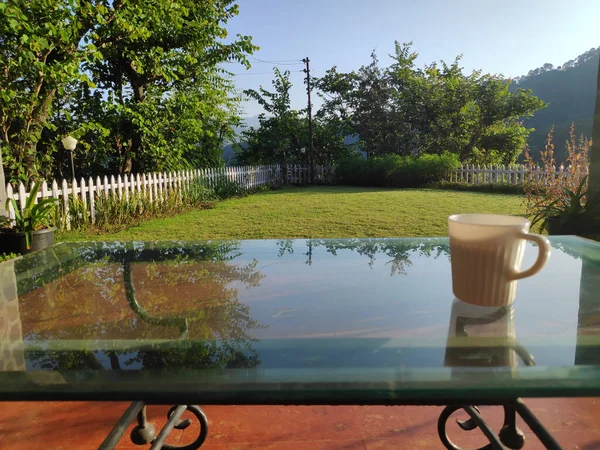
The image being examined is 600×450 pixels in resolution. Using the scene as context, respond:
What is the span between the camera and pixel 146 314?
0.82 m

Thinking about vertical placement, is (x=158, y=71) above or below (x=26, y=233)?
above

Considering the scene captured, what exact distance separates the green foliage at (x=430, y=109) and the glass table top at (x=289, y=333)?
1865 centimetres

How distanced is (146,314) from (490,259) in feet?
2.13

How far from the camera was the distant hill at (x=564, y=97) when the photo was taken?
3262 cm

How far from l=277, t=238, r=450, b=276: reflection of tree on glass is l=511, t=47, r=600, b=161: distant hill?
33322 millimetres

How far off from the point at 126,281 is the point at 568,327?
98 cm

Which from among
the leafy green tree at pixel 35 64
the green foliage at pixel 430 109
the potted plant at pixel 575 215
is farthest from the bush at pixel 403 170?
the potted plant at pixel 575 215

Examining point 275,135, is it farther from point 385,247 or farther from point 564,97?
point 564,97

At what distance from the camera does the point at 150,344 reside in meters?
0.64

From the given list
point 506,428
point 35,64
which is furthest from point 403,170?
point 506,428

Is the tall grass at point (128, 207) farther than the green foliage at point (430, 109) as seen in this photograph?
No

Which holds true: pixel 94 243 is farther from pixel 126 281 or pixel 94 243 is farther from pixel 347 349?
pixel 347 349

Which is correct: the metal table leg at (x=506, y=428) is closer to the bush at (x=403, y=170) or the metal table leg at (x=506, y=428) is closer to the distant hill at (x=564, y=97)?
the bush at (x=403, y=170)

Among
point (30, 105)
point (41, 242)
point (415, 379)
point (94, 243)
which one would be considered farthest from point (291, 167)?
point (415, 379)
